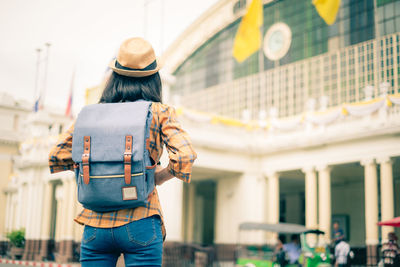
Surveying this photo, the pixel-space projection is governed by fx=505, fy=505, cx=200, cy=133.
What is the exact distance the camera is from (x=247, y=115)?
1069 inches

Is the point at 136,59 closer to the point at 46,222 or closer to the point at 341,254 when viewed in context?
the point at 341,254

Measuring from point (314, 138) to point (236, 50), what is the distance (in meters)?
5.46

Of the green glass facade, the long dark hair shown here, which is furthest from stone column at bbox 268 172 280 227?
the long dark hair

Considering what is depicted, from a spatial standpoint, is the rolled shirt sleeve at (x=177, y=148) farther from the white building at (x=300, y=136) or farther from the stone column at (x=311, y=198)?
the stone column at (x=311, y=198)

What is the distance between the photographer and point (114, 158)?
246cm

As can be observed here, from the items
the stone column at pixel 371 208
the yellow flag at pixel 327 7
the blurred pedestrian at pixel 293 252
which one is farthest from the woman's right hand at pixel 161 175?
the stone column at pixel 371 208

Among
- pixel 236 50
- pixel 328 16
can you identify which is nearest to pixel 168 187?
pixel 236 50

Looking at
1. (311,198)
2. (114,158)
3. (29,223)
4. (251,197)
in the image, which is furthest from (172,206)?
(114,158)

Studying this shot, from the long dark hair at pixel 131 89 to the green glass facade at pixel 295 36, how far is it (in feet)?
75.4

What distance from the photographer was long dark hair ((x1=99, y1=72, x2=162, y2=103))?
9.41ft

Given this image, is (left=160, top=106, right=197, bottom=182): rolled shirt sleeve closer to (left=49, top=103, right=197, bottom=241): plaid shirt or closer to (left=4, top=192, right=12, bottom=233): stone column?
(left=49, top=103, right=197, bottom=241): plaid shirt

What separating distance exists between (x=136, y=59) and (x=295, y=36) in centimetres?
2808

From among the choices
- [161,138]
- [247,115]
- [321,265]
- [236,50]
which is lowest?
[321,265]

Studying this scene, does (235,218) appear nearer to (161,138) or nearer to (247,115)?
(247,115)
